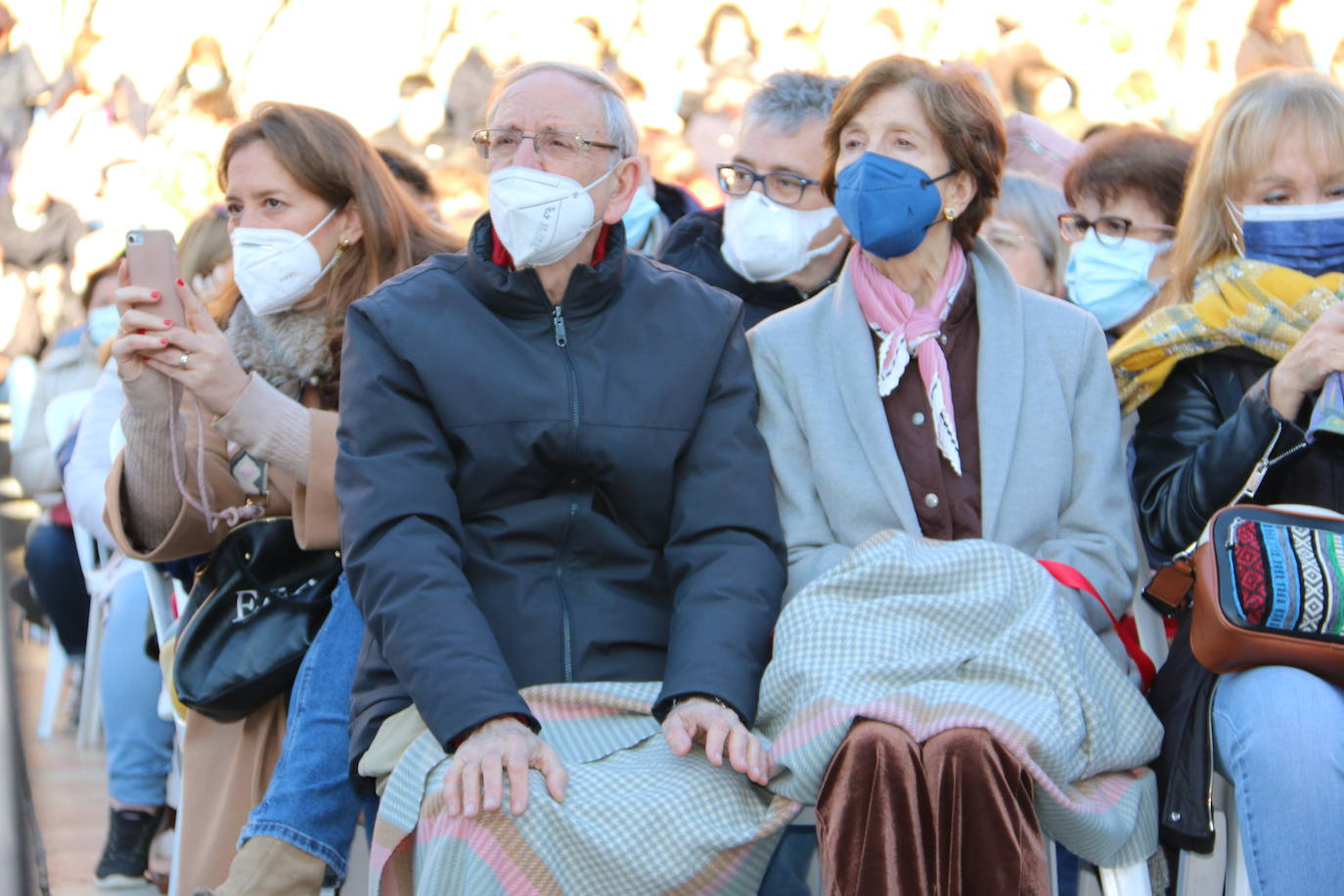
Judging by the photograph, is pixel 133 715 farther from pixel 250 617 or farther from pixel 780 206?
pixel 780 206

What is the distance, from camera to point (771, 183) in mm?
3926

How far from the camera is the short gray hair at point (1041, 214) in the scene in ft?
14.5

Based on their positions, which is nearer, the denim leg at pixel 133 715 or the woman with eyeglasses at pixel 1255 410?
the woman with eyeglasses at pixel 1255 410

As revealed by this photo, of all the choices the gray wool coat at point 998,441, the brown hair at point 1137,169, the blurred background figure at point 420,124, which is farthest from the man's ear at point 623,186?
the blurred background figure at point 420,124

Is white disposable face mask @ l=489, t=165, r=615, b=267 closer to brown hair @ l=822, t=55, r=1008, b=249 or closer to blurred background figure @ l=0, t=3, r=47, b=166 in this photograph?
brown hair @ l=822, t=55, r=1008, b=249

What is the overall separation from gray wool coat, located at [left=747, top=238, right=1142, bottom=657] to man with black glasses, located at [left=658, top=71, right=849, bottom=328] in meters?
0.76

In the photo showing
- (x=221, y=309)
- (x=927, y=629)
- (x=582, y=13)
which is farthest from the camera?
(x=582, y=13)

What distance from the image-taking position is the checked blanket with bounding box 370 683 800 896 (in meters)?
2.46

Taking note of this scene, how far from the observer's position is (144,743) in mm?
4074

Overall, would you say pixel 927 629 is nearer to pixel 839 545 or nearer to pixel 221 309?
pixel 839 545

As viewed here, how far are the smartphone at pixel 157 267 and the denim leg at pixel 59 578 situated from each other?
9.51ft

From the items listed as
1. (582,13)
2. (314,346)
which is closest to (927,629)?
(314,346)

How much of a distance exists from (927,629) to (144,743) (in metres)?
2.36

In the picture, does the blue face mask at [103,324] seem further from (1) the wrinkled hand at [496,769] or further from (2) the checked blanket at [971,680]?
(2) the checked blanket at [971,680]
